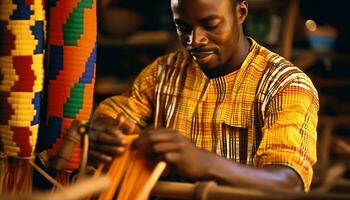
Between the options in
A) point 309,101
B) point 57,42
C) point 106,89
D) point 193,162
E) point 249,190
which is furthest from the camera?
point 106,89

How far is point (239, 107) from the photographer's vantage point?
1.84 m

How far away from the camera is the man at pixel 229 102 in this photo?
1552 mm

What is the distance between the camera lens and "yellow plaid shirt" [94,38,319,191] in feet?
5.30

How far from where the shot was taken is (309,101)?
1744 millimetres

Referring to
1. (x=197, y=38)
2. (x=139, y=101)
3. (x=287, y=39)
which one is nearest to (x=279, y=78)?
(x=197, y=38)

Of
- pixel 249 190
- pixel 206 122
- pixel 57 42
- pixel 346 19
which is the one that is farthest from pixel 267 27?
pixel 249 190

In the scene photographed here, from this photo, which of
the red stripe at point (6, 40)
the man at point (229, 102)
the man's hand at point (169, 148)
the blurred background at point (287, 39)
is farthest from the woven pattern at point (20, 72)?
the blurred background at point (287, 39)

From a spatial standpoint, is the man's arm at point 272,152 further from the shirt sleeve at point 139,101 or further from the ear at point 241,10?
the shirt sleeve at point 139,101

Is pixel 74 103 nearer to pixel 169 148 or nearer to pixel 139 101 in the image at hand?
pixel 169 148

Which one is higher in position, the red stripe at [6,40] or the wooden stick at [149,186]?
the red stripe at [6,40]

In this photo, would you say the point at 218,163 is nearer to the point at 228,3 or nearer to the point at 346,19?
the point at 228,3

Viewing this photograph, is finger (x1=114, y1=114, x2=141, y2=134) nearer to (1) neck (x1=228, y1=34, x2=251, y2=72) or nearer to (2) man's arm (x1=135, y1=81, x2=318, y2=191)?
(2) man's arm (x1=135, y1=81, x2=318, y2=191)

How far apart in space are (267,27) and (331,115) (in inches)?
32.4

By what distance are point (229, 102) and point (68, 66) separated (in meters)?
0.57
